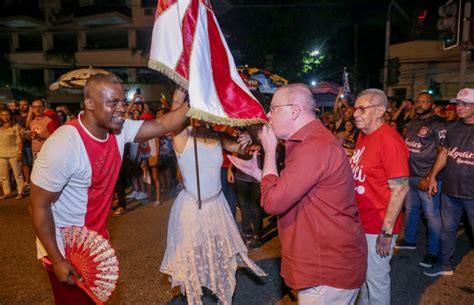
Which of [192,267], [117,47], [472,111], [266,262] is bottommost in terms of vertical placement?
[266,262]

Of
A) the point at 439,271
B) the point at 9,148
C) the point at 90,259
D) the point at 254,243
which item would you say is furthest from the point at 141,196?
the point at 90,259

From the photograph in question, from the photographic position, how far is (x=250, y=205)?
20.8 feet

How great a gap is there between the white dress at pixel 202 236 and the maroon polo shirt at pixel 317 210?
4.49 ft

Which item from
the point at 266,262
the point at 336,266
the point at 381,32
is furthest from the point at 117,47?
the point at 336,266

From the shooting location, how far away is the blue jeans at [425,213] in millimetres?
5473

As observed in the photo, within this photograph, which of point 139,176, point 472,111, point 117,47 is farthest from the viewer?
point 117,47

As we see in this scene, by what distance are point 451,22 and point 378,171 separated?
6452 millimetres

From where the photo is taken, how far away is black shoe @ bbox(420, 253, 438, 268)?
5.36 metres

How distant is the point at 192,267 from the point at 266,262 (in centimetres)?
212

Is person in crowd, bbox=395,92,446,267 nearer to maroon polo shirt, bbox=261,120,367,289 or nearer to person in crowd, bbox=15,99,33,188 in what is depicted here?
maroon polo shirt, bbox=261,120,367,289

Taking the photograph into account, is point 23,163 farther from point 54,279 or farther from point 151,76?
point 151,76

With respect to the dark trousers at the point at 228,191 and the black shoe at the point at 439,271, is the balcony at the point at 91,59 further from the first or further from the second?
the black shoe at the point at 439,271

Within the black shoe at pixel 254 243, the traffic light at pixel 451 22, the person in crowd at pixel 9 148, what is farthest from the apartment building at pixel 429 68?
the person in crowd at pixel 9 148

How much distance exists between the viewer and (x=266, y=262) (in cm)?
558
